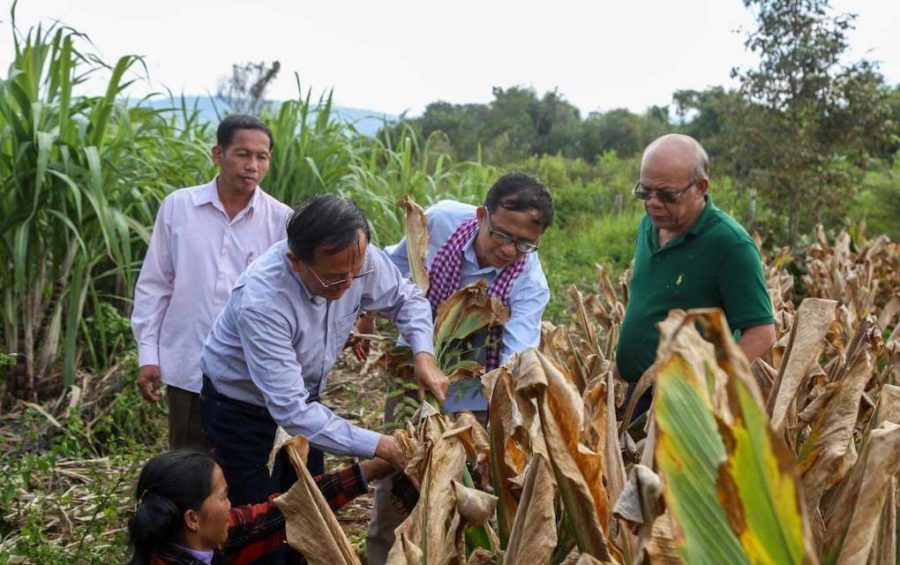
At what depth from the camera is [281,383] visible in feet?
7.66

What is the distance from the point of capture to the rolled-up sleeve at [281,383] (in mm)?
2326

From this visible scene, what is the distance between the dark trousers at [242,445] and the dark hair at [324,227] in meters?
0.54

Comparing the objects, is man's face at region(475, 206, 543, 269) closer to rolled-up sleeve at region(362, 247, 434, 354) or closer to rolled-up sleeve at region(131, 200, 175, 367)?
rolled-up sleeve at region(362, 247, 434, 354)

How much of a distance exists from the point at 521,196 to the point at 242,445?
1.06 meters

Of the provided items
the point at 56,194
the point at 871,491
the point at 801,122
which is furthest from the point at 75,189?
the point at 801,122

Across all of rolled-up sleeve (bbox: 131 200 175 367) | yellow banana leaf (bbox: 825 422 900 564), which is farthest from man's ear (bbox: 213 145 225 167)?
yellow banana leaf (bbox: 825 422 900 564)

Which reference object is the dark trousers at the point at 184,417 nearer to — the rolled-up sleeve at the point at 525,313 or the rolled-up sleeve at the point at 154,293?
the rolled-up sleeve at the point at 154,293

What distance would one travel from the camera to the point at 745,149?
10.9m

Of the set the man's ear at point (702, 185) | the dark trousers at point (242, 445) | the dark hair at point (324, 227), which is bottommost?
the dark trousers at point (242, 445)

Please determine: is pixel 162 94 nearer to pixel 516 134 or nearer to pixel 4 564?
pixel 4 564

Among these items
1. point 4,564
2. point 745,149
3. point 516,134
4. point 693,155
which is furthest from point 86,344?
point 516,134

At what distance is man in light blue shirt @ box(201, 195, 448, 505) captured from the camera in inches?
90.6

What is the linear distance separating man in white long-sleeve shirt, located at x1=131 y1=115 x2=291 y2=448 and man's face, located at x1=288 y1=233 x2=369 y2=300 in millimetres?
948

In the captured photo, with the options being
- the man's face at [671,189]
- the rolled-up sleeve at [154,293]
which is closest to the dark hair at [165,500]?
the rolled-up sleeve at [154,293]
